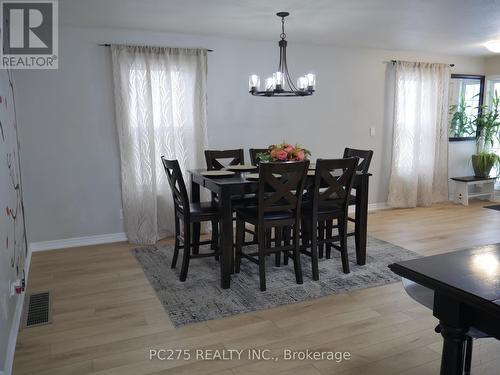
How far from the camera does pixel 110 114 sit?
4355 mm

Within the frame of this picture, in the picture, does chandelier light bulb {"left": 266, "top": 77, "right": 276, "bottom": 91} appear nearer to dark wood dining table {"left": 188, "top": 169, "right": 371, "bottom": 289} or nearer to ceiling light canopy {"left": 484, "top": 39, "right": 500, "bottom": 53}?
dark wood dining table {"left": 188, "top": 169, "right": 371, "bottom": 289}

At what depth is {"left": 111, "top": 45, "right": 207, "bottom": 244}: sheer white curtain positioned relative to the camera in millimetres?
4316

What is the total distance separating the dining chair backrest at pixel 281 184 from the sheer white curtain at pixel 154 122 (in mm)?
1774

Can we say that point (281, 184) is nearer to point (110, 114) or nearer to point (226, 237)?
point (226, 237)

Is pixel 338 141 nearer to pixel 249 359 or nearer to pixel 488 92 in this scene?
pixel 488 92

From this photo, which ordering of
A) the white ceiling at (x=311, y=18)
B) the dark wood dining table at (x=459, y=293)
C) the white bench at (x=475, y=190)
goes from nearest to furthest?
the dark wood dining table at (x=459, y=293), the white ceiling at (x=311, y=18), the white bench at (x=475, y=190)

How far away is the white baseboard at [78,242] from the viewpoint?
4.21 meters

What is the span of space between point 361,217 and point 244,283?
3.97ft

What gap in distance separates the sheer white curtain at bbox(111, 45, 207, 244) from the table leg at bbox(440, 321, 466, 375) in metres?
3.59

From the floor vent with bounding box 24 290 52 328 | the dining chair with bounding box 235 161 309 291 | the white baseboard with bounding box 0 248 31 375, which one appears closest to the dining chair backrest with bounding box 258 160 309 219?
the dining chair with bounding box 235 161 309 291

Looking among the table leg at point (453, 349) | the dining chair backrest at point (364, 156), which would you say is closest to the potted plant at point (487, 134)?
the dining chair backrest at point (364, 156)

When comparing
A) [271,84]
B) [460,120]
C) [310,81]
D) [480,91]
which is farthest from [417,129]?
[271,84]

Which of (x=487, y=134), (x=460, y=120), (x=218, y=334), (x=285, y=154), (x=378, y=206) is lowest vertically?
(x=218, y=334)

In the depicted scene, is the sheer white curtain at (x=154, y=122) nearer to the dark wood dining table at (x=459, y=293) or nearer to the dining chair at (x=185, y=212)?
the dining chair at (x=185, y=212)
